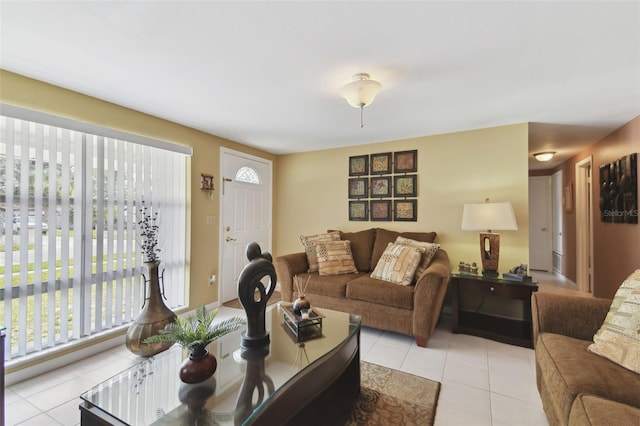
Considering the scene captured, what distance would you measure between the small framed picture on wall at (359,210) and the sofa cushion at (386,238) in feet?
1.46

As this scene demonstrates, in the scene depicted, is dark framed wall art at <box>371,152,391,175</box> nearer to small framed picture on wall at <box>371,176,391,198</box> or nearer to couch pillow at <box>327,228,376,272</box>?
small framed picture on wall at <box>371,176,391,198</box>

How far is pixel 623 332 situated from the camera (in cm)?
134

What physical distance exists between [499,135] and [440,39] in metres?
1.98

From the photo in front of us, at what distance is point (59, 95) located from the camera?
2.17m

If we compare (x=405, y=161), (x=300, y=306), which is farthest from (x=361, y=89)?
(x=405, y=161)

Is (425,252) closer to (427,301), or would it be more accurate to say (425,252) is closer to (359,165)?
(427,301)

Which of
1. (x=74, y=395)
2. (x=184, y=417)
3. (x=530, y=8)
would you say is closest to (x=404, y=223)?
(x=530, y=8)

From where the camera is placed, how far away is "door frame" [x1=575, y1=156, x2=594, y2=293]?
155 inches

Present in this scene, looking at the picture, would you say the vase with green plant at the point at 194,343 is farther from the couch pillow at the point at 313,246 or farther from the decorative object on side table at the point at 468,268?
the decorative object on side table at the point at 468,268

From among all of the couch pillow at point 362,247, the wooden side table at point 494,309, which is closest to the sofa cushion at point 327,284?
the couch pillow at point 362,247

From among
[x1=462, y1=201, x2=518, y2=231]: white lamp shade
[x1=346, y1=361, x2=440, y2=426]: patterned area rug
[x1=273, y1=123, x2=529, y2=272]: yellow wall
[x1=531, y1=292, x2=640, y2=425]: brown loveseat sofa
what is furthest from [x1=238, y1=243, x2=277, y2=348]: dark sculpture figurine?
[x1=273, y1=123, x2=529, y2=272]: yellow wall

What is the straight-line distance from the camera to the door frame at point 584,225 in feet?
12.9

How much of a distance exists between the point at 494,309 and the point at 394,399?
199cm

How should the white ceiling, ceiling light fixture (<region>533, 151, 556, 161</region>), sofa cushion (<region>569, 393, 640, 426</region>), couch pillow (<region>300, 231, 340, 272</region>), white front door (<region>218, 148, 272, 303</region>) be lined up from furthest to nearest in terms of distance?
ceiling light fixture (<region>533, 151, 556, 161</region>)
white front door (<region>218, 148, 272, 303</region>)
couch pillow (<region>300, 231, 340, 272</region>)
the white ceiling
sofa cushion (<region>569, 393, 640, 426</region>)
